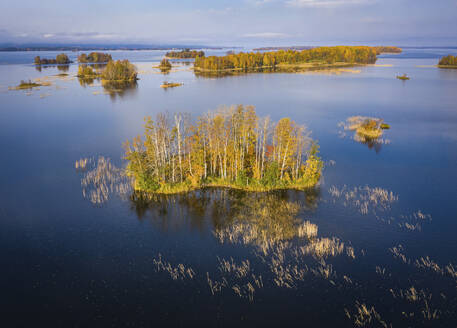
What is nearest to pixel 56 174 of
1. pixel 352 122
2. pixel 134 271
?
pixel 134 271

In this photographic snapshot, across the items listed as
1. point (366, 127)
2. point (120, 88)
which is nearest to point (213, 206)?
point (366, 127)

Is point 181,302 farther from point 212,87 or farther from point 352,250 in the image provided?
point 212,87

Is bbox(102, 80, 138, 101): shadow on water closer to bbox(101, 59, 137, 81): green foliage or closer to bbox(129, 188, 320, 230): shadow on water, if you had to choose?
bbox(101, 59, 137, 81): green foliage

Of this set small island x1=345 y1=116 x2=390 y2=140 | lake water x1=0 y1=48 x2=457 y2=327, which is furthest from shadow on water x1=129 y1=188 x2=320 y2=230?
small island x1=345 y1=116 x2=390 y2=140

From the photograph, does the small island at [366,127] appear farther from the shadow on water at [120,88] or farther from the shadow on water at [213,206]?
the shadow on water at [120,88]

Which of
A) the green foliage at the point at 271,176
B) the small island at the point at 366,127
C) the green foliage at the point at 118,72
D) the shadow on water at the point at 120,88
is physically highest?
the green foliage at the point at 118,72

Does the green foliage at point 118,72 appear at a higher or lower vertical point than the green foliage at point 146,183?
higher

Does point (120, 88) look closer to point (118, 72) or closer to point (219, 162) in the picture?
point (118, 72)

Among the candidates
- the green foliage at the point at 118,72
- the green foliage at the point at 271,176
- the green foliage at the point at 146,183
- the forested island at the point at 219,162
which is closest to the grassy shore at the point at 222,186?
the forested island at the point at 219,162
